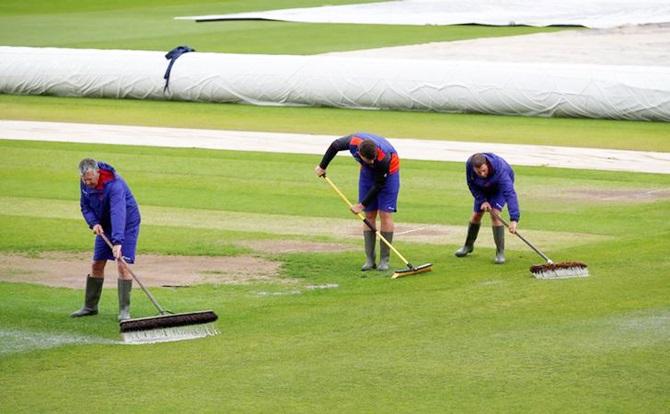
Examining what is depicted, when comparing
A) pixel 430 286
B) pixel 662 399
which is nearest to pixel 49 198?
pixel 430 286

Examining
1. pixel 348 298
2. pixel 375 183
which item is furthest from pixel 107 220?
pixel 375 183

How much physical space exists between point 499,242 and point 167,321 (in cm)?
588

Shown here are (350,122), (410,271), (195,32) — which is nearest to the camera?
(410,271)

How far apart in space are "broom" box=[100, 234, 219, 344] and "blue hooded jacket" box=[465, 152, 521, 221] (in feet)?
A: 16.8

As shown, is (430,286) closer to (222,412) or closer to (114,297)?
(114,297)

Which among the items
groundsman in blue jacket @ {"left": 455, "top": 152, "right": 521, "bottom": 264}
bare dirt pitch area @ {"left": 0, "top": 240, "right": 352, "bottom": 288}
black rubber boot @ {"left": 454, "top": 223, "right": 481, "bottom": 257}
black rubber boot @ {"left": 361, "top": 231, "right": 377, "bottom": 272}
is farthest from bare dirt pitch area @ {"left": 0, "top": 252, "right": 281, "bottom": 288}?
groundsman in blue jacket @ {"left": 455, "top": 152, "right": 521, "bottom": 264}

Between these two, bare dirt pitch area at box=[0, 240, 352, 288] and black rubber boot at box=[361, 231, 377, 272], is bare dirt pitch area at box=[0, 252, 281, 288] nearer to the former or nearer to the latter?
bare dirt pitch area at box=[0, 240, 352, 288]

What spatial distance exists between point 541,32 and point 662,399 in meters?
38.7

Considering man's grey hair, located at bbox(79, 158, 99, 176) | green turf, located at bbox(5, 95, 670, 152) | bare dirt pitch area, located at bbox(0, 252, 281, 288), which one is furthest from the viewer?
green turf, located at bbox(5, 95, 670, 152)

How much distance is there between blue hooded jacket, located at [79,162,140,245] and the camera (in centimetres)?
1573

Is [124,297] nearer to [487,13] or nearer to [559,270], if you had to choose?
[559,270]

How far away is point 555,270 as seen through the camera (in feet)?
59.0

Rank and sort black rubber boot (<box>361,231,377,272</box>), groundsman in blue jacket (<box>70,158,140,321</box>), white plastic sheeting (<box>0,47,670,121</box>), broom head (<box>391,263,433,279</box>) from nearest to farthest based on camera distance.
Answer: groundsman in blue jacket (<box>70,158,140,321</box>)
broom head (<box>391,263,433,279</box>)
black rubber boot (<box>361,231,377,272</box>)
white plastic sheeting (<box>0,47,670,121</box>)

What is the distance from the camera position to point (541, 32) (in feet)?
165
